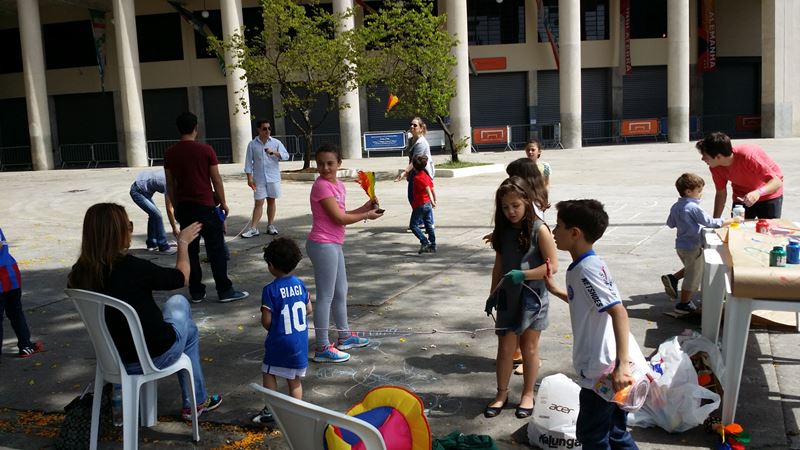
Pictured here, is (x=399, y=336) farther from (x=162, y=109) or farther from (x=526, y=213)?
(x=162, y=109)

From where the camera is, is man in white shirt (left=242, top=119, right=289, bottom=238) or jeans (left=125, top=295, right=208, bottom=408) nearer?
jeans (left=125, top=295, right=208, bottom=408)

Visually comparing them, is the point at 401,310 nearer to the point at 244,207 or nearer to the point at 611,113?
the point at 244,207

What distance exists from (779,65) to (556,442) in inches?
1346

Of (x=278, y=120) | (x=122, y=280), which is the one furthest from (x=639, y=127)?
(x=122, y=280)

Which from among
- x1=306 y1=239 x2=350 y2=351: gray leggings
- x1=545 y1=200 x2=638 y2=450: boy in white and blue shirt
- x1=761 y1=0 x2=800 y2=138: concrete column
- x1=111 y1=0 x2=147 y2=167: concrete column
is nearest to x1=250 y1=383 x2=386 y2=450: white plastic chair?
x1=545 y1=200 x2=638 y2=450: boy in white and blue shirt

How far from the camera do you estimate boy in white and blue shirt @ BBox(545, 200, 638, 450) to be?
370 cm

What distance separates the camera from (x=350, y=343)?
6.30 m

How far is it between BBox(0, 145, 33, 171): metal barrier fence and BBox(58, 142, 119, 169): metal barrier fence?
1.66 metres

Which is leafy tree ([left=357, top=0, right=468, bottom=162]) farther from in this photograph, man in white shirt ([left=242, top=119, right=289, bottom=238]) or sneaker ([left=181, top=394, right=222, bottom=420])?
sneaker ([left=181, top=394, right=222, bottom=420])

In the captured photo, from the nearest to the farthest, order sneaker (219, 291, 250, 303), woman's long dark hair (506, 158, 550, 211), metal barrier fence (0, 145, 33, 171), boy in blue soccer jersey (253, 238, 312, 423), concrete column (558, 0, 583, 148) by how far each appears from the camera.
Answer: boy in blue soccer jersey (253, 238, 312, 423) < woman's long dark hair (506, 158, 550, 211) < sneaker (219, 291, 250, 303) < concrete column (558, 0, 583, 148) < metal barrier fence (0, 145, 33, 171)

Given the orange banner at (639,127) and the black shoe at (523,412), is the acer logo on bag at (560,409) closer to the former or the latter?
the black shoe at (523,412)

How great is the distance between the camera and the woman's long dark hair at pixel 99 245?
4391 mm

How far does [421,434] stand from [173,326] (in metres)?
1.87

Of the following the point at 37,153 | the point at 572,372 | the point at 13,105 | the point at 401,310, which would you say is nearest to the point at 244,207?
the point at 401,310
